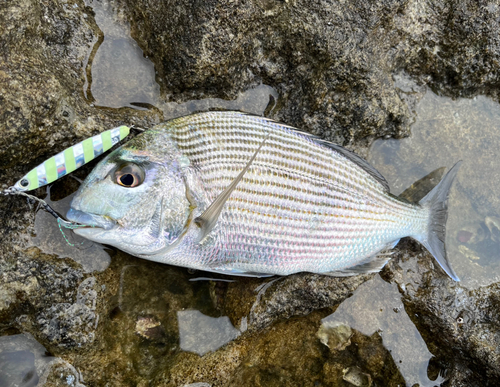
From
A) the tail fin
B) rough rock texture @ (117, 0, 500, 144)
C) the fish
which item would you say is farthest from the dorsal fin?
the tail fin

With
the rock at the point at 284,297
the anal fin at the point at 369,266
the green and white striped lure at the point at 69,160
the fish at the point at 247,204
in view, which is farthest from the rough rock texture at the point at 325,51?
the rock at the point at 284,297

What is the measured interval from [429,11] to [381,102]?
922mm

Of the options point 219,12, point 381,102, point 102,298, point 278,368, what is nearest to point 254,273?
point 278,368

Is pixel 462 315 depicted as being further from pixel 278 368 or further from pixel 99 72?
pixel 99 72

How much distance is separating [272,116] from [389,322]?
77.8 inches

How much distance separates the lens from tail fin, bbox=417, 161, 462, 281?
105 inches

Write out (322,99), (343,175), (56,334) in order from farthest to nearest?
(322,99) → (343,175) → (56,334)

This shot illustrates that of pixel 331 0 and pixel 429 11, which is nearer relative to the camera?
pixel 331 0

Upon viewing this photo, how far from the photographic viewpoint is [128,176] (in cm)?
210

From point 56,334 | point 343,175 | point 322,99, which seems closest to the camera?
point 56,334

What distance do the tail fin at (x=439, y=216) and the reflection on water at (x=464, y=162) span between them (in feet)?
1.02

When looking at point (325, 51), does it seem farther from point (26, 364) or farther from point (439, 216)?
point (26, 364)

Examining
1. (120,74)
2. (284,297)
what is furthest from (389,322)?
(120,74)

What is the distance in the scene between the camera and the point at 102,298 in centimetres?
251
